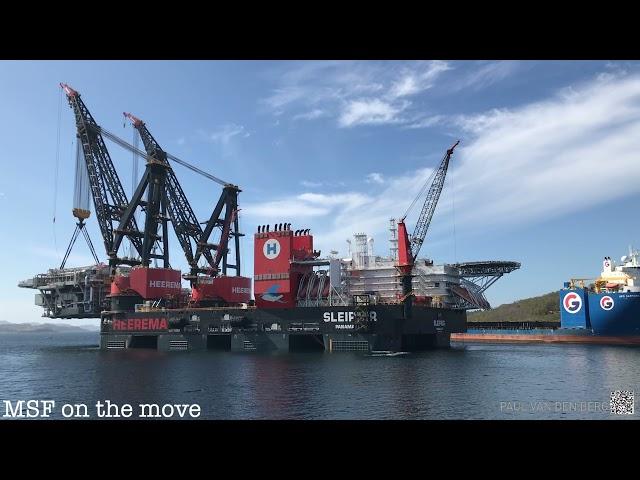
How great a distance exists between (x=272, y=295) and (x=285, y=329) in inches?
197

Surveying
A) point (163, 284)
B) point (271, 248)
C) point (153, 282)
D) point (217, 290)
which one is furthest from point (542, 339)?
point (153, 282)

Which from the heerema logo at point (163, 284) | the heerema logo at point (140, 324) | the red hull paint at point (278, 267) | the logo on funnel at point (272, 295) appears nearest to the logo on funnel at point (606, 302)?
the red hull paint at point (278, 267)

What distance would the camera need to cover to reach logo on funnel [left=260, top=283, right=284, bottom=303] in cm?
6797

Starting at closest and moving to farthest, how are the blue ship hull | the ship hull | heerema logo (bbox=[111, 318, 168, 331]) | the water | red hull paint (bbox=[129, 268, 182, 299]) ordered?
the water → the ship hull → the blue ship hull → heerema logo (bbox=[111, 318, 168, 331]) → red hull paint (bbox=[129, 268, 182, 299])

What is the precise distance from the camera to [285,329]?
66875 mm

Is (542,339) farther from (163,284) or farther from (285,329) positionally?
(163,284)

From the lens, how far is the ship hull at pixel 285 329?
63.3 metres

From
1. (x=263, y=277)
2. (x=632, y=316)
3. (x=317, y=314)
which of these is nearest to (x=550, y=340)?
(x=632, y=316)

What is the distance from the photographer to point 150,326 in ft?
260

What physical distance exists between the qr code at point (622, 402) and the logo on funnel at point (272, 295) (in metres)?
42.8

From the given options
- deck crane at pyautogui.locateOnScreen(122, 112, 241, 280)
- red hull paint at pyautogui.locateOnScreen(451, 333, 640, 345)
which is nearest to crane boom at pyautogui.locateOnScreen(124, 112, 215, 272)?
deck crane at pyautogui.locateOnScreen(122, 112, 241, 280)

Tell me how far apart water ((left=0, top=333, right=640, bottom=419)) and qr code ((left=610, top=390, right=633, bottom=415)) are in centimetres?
58

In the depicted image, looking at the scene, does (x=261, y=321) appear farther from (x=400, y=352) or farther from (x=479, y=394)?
(x=479, y=394)

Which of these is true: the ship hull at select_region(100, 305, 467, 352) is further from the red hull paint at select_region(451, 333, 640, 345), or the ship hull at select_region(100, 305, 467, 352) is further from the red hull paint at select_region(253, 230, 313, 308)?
the red hull paint at select_region(451, 333, 640, 345)
